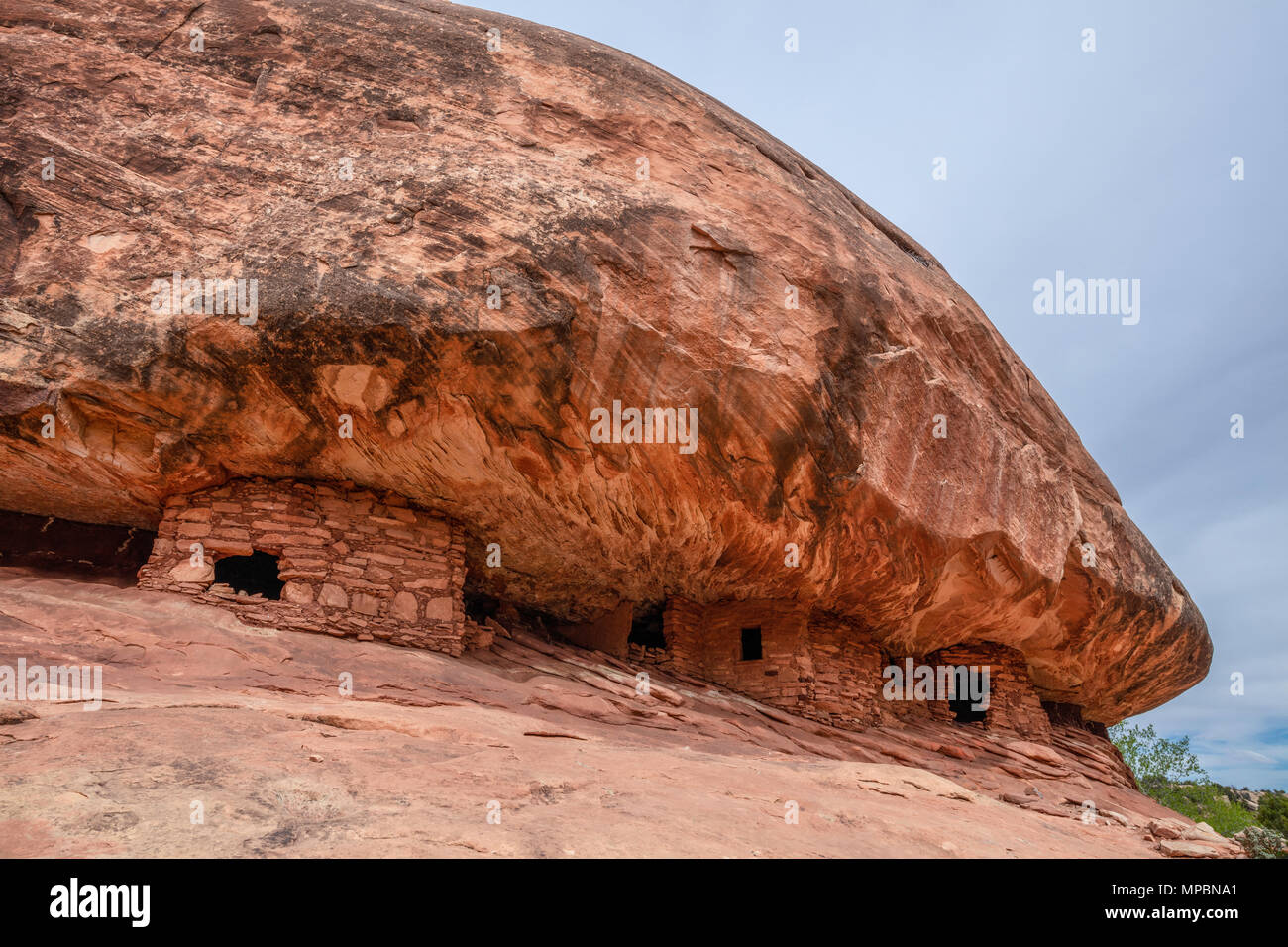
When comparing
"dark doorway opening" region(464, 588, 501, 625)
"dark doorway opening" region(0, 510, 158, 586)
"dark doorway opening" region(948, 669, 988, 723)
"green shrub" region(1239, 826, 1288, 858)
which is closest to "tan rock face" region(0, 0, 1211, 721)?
"dark doorway opening" region(0, 510, 158, 586)

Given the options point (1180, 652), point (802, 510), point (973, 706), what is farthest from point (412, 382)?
point (1180, 652)

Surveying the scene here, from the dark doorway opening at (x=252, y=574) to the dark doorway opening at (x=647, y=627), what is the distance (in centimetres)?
328

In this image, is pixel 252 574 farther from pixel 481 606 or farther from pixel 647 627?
pixel 647 627

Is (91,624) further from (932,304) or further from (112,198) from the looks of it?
(932,304)

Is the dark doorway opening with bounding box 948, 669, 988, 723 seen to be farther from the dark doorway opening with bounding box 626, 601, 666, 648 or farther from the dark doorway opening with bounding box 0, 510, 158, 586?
the dark doorway opening with bounding box 0, 510, 158, 586

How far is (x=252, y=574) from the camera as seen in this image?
26.5 ft

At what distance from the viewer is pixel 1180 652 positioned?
12.0m

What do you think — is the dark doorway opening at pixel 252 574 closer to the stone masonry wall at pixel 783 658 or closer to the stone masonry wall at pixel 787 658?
the stone masonry wall at pixel 787 658

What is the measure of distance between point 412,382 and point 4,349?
2395 millimetres

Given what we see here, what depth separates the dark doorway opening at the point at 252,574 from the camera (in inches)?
312

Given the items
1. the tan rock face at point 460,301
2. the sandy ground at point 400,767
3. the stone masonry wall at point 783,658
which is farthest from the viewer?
the stone masonry wall at point 783,658

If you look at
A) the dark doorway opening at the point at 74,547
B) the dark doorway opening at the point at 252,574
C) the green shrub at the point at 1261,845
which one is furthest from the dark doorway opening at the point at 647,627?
the green shrub at the point at 1261,845

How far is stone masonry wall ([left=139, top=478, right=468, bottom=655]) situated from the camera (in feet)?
21.0

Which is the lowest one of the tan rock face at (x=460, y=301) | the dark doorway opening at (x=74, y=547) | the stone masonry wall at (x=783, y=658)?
the stone masonry wall at (x=783, y=658)
